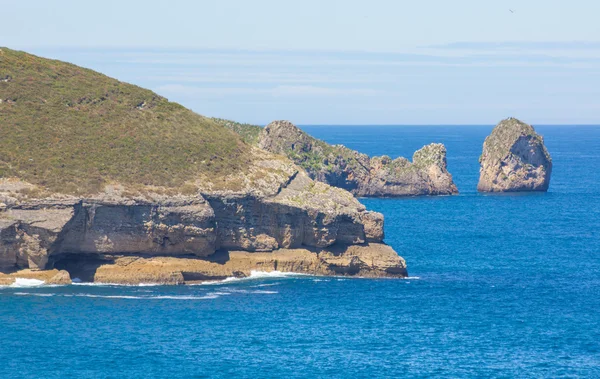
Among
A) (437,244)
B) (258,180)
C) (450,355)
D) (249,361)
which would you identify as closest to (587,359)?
(450,355)

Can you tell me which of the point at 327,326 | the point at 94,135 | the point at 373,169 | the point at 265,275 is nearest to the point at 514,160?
the point at 373,169

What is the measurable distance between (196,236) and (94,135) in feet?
51.6

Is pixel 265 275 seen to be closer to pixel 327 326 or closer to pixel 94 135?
pixel 327 326

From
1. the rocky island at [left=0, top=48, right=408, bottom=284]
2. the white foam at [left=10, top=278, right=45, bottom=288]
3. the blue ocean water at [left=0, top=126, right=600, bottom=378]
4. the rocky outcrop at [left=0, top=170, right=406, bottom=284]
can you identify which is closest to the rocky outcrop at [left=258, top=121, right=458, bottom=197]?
the blue ocean water at [left=0, top=126, right=600, bottom=378]

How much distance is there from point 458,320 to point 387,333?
632 centimetres

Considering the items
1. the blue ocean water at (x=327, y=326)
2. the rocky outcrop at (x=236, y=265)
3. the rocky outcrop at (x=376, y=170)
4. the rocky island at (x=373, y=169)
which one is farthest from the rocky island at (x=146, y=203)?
the rocky outcrop at (x=376, y=170)

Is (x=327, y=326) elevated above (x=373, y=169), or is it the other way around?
(x=373, y=169)

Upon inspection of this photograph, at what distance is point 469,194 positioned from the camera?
16725 cm

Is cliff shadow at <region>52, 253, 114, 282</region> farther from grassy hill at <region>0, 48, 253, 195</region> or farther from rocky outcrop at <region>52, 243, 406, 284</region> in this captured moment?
grassy hill at <region>0, 48, 253, 195</region>

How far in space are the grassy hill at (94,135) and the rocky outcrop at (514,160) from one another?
79038 millimetres

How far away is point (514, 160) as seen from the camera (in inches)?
6580

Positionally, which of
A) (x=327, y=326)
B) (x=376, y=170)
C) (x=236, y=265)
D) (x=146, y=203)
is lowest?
(x=327, y=326)

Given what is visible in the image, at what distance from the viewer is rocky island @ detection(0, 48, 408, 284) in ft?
263

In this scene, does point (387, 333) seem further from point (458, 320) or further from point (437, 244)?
point (437, 244)
